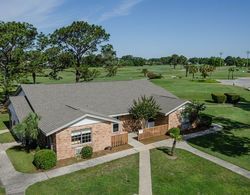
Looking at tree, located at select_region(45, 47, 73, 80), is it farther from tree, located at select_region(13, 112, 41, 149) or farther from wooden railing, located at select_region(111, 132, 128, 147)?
wooden railing, located at select_region(111, 132, 128, 147)

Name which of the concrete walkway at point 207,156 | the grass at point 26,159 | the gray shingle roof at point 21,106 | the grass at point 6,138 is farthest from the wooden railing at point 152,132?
the grass at point 6,138

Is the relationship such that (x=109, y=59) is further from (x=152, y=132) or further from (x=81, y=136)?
(x=81, y=136)

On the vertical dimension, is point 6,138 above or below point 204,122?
below

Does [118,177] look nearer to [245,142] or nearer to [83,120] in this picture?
[83,120]

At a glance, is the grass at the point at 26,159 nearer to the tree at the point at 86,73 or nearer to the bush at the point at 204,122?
the bush at the point at 204,122

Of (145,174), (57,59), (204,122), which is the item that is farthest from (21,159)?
(57,59)

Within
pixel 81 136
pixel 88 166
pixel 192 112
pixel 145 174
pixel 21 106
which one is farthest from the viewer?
pixel 192 112

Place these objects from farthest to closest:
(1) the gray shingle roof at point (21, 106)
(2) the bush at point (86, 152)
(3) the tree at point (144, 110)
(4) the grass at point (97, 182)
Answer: (3) the tree at point (144, 110), (1) the gray shingle roof at point (21, 106), (2) the bush at point (86, 152), (4) the grass at point (97, 182)
